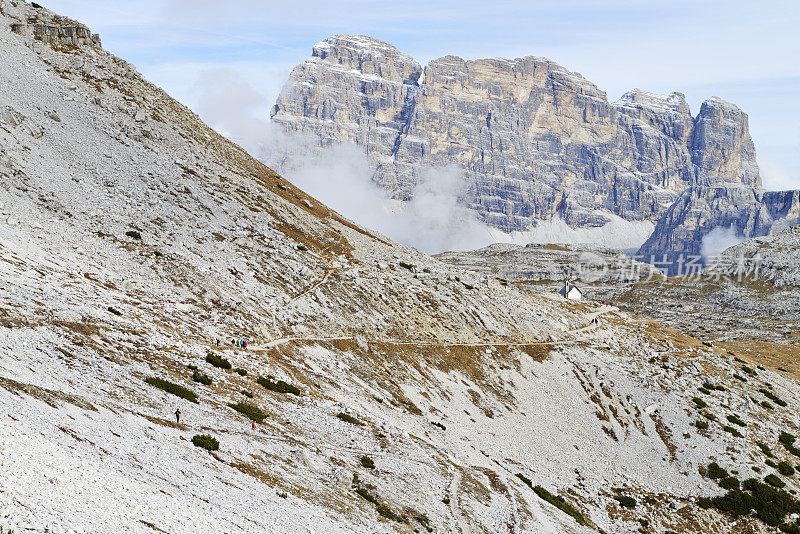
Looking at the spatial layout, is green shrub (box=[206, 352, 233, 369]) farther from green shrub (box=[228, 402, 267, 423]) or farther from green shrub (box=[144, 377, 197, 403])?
green shrub (box=[144, 377, 197, 403])

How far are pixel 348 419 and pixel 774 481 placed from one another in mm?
50797

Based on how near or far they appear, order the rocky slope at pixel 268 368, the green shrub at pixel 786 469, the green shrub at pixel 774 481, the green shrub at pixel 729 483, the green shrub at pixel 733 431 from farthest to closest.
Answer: the green shrub at pixel 733 431 < the green shrub at pixel 786 469 < the green shrub at pixel 774 481 < the green shrub at pixel 729 483 < the rocky slope at pixel 268 368

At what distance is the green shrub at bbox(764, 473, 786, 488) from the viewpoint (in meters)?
67.1

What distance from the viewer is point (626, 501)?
62.1m

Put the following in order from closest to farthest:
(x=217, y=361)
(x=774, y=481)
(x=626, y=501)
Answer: (x=217, y=361) → (x=626, y=501) → (x=774, y=481)

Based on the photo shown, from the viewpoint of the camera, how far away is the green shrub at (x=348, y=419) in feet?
154

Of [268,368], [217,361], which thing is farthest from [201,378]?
[268,368]

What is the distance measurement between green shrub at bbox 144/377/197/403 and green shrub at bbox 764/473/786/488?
62.4 m

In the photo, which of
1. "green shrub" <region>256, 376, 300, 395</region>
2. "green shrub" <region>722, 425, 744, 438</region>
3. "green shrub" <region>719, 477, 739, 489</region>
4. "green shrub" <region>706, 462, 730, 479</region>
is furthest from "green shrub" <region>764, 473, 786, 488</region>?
"green shrub" <region>256, 376, 300, 395</region>

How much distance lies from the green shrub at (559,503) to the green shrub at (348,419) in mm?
18274

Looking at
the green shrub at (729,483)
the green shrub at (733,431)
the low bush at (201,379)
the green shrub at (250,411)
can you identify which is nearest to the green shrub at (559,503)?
the green shrub at (729,483)

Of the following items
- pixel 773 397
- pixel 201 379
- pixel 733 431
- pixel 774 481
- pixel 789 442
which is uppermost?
pixel 201 379

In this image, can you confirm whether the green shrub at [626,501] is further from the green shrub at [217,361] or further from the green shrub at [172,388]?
the green shrub at [172,388]

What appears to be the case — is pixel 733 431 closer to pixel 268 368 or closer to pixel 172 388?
pixel 268 368
